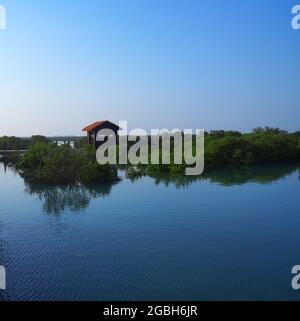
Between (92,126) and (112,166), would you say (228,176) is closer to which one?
(112,166)

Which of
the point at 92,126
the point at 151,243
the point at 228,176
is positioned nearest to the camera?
the point at 151,243

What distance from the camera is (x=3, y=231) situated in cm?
1208

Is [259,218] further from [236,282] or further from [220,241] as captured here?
[236,282]

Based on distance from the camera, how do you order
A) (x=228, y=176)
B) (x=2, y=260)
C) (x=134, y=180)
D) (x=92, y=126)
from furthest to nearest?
1. (x=92, y=126)
2. (x=228, y=176)
3. (x=134, y=180)
4. (x=2, y=260)

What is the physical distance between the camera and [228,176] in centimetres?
2392

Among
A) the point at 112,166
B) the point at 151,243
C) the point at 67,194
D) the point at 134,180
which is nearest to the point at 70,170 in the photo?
the point at 67,194

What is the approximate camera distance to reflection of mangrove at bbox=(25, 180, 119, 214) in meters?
15.8

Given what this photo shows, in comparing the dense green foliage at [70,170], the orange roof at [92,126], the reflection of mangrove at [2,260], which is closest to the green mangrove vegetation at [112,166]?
the dense green foliage at [70,170]

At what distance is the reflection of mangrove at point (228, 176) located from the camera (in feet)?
70.6

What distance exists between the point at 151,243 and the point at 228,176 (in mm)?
14059

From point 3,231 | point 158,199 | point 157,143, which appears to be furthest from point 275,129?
point 3,231

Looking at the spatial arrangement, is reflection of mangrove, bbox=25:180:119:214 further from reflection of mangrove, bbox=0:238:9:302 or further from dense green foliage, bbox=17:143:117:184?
reflection of mangrove, bbox=0:238:9:302

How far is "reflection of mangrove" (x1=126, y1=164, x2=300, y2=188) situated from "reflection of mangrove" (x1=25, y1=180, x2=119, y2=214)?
328cm
